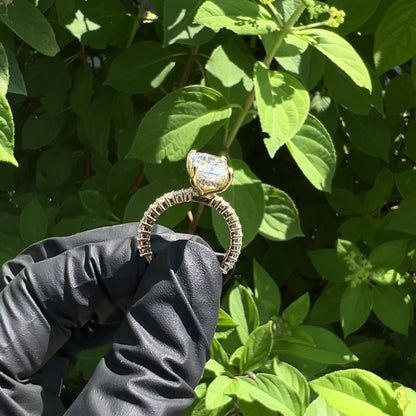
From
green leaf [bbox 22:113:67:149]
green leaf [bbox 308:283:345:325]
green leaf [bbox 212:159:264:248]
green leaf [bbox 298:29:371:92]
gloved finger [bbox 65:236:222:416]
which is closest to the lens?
gloved finger [bbox 65:236:222:416]

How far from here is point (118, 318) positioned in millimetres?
732

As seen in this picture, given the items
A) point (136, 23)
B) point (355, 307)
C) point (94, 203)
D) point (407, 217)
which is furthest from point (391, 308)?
point (136, 23)

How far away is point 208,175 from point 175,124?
31 cm

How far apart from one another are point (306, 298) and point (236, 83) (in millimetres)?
355

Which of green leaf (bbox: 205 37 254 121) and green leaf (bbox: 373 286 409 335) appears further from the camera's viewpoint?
green leaf (bbox: 373 286 409 335)

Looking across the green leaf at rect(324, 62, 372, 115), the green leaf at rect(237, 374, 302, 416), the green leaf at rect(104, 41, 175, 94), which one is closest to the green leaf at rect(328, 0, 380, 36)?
the green leaf at rect(324, 62, 372, 115)

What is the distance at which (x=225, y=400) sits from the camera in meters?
0.86

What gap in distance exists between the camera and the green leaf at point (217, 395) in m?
0.85

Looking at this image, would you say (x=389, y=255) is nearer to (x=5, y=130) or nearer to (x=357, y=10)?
(x=357, y=10)

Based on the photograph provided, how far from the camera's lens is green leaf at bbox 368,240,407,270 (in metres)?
1.11

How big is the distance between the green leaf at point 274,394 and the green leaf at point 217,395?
24 mm

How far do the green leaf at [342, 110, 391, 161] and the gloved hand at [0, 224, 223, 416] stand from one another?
57 cm

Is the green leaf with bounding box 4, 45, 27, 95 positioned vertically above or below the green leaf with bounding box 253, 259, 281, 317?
above

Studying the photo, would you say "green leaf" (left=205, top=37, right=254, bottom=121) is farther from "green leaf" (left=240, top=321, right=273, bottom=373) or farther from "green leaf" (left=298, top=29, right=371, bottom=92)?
"green leaf" (left=240, top=321, right=273, bottom=373)
